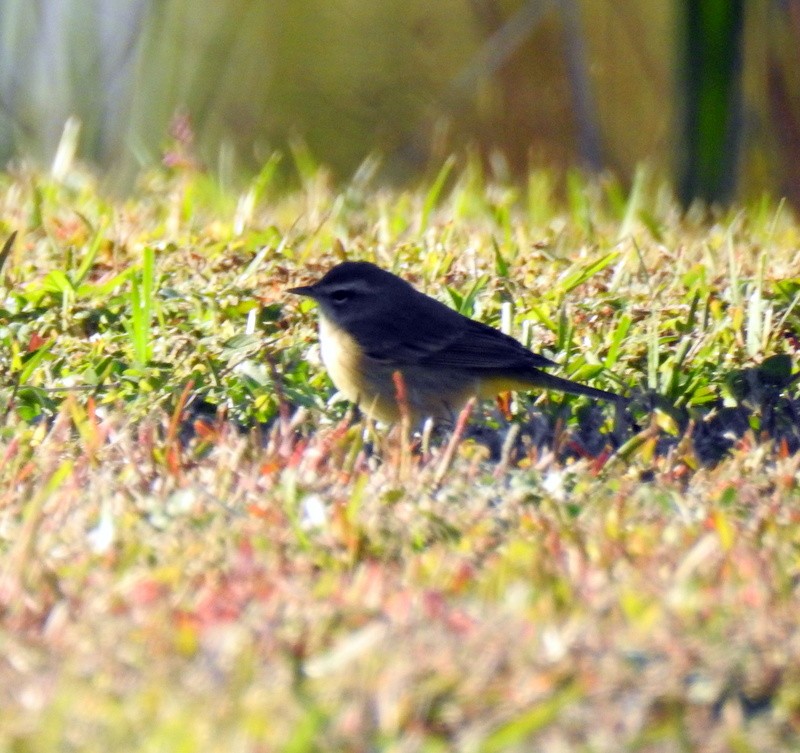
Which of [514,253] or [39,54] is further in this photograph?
[39,54]

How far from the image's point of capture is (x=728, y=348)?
17.7 ft

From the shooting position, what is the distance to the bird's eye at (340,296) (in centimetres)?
543

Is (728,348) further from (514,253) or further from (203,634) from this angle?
(203,634)

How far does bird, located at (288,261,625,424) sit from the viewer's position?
5195mm

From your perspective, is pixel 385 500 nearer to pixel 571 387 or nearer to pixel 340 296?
pixel 571 387

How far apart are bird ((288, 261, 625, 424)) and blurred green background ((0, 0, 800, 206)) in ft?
10.5

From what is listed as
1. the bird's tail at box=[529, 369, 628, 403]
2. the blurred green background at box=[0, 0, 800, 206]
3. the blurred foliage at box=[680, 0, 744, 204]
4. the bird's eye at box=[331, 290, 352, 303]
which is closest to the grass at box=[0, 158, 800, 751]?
the bird's tail at box=[529, 369, 628, 403]

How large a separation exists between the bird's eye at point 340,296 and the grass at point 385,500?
26 cm

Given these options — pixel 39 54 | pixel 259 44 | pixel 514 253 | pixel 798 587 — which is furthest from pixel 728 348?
pixel 259 44

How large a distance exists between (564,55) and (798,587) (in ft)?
29.2

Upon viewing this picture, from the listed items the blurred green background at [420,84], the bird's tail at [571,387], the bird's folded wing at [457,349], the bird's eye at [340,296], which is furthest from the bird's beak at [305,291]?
the blurred green background at [420,84]

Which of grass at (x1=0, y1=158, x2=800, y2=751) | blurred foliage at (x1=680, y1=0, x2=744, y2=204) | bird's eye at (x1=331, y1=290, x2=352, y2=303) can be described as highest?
blurred foliage at (x1=680, y1=0, x2=744, y2=204)

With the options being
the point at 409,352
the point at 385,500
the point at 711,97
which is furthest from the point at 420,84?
the point at 385,500

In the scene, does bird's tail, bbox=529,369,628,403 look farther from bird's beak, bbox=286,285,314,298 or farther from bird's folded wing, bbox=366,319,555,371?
bird's beak, bbox=286,285,314,298
